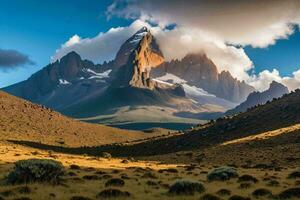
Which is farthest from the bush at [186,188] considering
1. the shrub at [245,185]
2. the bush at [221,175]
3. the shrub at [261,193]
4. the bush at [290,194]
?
the bush at [221,175]

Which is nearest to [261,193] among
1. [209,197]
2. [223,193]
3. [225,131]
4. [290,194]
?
[290,194]

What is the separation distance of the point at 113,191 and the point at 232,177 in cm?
1676

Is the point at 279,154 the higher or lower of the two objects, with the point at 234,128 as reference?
lower

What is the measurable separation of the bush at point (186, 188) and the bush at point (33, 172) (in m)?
9.64

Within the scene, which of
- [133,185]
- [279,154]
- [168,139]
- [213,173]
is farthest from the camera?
[168,139]

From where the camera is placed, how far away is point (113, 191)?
1166 inches

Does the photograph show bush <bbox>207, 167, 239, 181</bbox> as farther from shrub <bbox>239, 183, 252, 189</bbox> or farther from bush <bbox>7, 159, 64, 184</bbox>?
bush <bbox>7, 159, 64, 184</bbox>

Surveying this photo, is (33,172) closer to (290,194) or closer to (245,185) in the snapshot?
(245,185)

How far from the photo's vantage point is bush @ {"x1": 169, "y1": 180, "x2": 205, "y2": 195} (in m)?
30.1

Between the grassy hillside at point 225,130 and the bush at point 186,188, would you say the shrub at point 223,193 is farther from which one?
the grassy hillside at point 225,130

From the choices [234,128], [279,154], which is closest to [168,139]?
[234,128]

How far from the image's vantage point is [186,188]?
30.6 meters

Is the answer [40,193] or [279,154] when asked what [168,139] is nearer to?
[279,154]

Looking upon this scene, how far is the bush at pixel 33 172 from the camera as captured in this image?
35.0m
